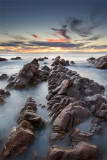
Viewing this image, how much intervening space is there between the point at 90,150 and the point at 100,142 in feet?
3.80

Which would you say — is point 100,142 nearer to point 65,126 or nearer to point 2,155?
point 65,126

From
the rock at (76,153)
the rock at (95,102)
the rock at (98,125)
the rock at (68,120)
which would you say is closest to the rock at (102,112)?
the rock at (98,125)

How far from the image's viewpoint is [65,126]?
594 cm

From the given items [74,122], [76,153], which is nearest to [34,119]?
[74,122]

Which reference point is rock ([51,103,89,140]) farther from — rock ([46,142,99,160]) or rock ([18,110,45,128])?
rock ([46,142,99,160])

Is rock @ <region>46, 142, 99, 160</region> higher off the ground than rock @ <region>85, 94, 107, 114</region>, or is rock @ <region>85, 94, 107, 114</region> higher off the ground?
rock @ <region>85, 94, 107, 114</region>

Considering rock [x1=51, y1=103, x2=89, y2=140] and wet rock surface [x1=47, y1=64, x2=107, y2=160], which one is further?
rock [x1=51, y1=103, x2=89, y2=140]

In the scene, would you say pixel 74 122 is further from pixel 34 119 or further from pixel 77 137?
pixel 34 119

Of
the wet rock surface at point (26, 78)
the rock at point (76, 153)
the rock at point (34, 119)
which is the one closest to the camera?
the rock at point (76, 153)

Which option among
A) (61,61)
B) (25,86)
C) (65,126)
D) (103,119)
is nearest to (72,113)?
(65,126)

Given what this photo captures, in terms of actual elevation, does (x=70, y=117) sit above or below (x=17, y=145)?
above

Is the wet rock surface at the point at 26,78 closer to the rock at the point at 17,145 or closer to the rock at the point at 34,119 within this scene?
the rock at the point at 34,119

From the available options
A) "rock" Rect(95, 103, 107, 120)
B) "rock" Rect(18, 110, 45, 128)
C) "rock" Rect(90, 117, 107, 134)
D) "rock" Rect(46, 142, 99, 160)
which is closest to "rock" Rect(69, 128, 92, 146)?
"rock" Rect(46, 142, 99, 160)

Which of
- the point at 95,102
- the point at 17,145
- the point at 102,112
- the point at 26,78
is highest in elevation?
the point at 26,78
